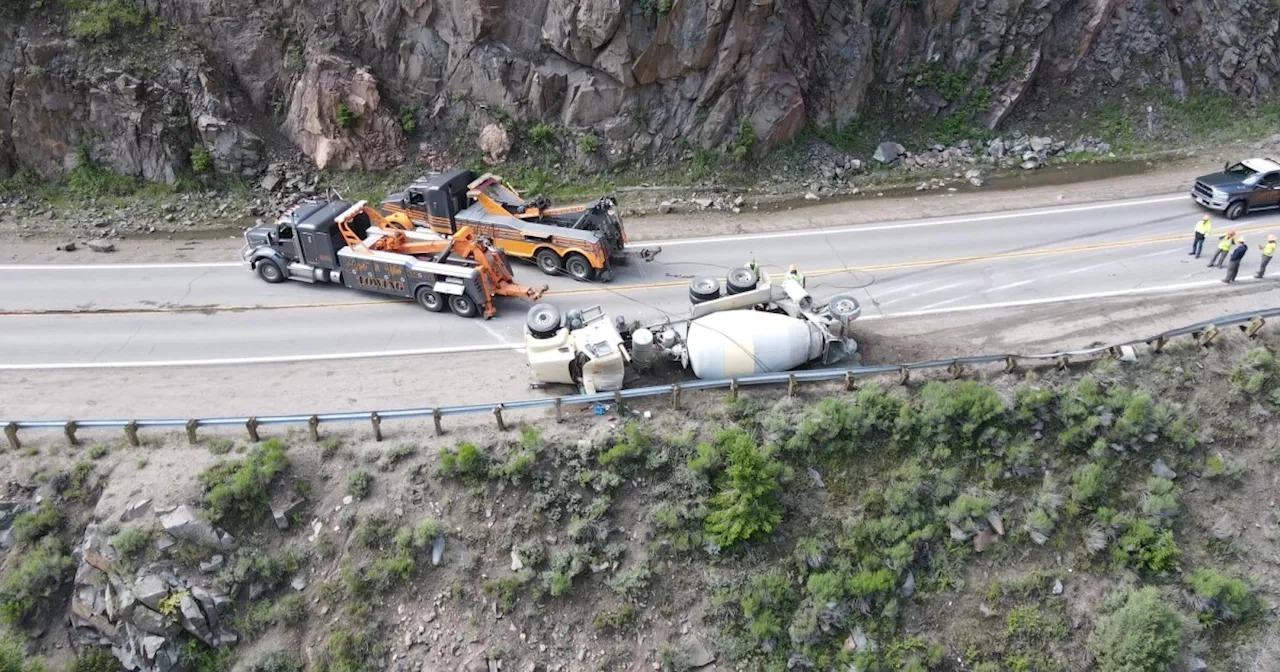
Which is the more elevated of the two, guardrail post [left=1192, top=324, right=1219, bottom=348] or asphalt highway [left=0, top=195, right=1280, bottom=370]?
asphalt highway [left=0, top=195, right=1280, bottom=370]

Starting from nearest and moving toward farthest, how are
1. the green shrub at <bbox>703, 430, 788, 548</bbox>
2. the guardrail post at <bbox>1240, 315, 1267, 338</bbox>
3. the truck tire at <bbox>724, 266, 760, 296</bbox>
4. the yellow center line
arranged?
the green shrub at <bbox>703, 430, 788, 548</bbox>
the guardrail post at <bbox>1240, 315, 1267, 338</bbox>
the truck tire at <bbox>724, 266, 760, 296</bbox>
the yellow center line

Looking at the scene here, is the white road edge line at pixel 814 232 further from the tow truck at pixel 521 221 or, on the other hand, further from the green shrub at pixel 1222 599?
the green shrub at pixel 1222 599

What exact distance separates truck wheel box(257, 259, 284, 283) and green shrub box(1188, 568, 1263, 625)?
21180 mm

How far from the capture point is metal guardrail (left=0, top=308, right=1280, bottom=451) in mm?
14602

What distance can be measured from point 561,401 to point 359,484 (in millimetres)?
3894

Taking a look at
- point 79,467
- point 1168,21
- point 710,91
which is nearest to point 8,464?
point 79,467

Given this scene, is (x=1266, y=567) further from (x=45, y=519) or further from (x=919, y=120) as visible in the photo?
(x=45, y=519)

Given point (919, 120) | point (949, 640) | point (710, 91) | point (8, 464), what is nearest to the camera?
point (949, 640)

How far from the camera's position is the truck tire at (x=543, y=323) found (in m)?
15.5

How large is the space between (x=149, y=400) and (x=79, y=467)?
7.32 ft

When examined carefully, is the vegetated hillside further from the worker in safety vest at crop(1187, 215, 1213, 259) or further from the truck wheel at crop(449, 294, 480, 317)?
the worker in safety vest at crop(1187, 215, 1213, 259)

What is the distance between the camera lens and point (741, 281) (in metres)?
16.9

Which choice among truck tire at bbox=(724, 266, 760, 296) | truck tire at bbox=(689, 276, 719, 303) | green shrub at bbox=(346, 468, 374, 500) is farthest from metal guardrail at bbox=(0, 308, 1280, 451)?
truck tire at bbox=(724, 266, 760, 296)

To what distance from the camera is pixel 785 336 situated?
1565cm
